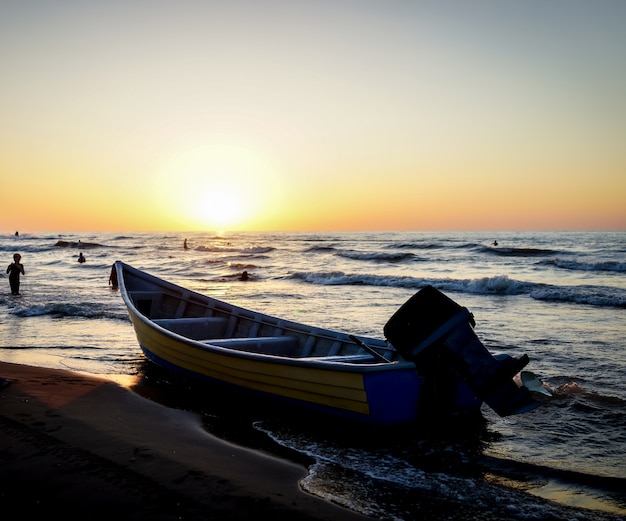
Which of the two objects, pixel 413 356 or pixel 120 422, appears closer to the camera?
pixel 413 356

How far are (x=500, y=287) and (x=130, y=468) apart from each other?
22.2 meters

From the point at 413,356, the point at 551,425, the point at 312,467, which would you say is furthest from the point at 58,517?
the point at 551,425

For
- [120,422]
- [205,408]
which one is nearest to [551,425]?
[205,408]

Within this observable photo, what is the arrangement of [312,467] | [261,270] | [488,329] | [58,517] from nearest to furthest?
[58,517]
[312,467]
[488,329]
[261,270]

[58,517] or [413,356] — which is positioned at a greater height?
[413,356]

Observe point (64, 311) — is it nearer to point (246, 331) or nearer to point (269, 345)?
point (246, 331)

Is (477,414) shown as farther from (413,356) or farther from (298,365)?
(298,365)

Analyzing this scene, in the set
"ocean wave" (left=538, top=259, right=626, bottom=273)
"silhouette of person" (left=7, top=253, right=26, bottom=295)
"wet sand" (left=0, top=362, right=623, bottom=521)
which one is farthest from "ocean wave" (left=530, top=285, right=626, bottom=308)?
"silhouette of person" (left=7, top=253, right=26, bottom=295)

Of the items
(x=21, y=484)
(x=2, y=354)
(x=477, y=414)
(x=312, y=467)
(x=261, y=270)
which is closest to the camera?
(x=21, y=484)

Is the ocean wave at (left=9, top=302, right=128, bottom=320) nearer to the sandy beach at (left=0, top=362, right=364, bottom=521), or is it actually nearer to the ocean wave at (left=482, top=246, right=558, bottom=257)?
the sandy beach at (left=0, top=362, right=364, bottom=521)

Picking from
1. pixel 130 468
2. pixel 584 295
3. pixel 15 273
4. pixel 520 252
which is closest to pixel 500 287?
pixel 584 295

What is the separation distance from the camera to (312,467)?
535 centimetres

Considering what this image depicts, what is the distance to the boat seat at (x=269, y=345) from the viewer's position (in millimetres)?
8438

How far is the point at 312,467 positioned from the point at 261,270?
34416 millimetres
